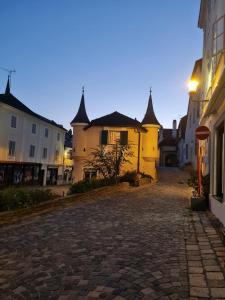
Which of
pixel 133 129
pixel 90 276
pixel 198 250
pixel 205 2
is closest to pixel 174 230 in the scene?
pixel 198 250

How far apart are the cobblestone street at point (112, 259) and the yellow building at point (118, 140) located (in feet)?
72.8

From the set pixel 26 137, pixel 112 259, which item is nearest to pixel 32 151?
pixel 26 137

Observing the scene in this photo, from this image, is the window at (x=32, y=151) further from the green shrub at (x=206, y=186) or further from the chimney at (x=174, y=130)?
the green shrub at (x=206, y=186)

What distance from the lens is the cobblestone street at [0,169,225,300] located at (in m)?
4.13

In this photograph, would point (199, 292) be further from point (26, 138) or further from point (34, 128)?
point (34, 128)

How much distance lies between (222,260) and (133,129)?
89.2ft

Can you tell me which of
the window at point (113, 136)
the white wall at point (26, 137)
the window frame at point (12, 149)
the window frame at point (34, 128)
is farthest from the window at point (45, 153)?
the window at point (113, 136)

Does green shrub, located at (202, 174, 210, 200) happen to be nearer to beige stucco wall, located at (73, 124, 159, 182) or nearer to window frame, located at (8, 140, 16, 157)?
beige stucco wall, located at (73, 124, 159, 182)

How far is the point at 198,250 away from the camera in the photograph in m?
6.05

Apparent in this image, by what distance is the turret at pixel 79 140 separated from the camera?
3200 centimetres

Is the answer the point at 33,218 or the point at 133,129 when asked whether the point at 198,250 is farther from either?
the point at 133,129

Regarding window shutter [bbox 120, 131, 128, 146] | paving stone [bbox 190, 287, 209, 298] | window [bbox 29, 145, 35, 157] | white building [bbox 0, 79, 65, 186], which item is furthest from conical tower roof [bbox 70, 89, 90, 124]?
paving stone [bbox 190, 287, 209, 298]

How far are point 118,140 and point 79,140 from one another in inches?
159

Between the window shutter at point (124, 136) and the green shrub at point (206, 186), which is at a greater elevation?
the window shutter at point (124, 136)
